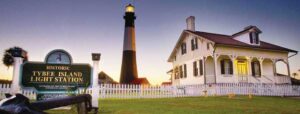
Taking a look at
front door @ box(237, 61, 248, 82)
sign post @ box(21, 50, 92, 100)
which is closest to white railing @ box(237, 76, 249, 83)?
front door @ box(237, 61, 248, 82)

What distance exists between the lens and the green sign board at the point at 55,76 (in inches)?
321

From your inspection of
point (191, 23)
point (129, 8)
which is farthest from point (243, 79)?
point (129, 8)

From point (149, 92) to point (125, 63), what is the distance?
20.0m

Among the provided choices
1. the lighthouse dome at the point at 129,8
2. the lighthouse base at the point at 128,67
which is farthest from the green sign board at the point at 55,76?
the lighthouse dome at the point at 129,8

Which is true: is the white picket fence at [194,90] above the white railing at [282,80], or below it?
below

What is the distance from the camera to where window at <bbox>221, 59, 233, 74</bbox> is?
25.3 meters

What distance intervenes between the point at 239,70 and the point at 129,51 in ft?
59.2

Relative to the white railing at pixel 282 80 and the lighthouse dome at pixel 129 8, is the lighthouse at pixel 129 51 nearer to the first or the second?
the lighthouse dome at pixel 129 8

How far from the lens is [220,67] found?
25.6m

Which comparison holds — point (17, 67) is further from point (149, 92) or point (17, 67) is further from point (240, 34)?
point (240, 34)

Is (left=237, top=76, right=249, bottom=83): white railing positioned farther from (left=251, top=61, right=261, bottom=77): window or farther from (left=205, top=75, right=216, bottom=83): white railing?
(left=205, top=75, right=216, bottom=83): white railing

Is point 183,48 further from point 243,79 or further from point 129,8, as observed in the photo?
point 129,8

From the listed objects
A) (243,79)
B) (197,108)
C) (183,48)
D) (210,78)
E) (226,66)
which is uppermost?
(183,48)

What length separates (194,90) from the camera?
2442 centimetres
